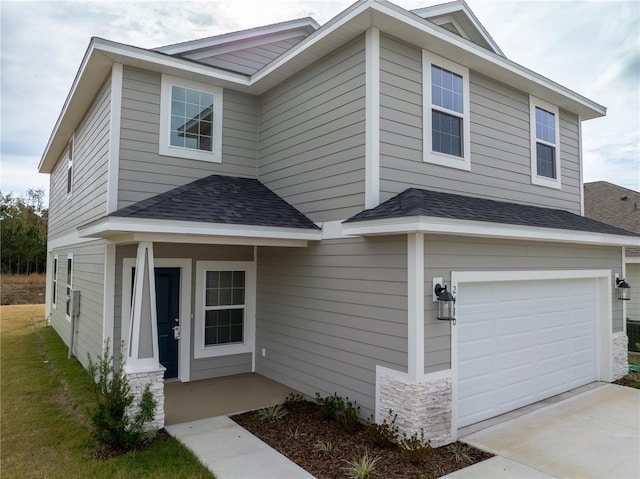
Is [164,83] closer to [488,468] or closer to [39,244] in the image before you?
[488,468]

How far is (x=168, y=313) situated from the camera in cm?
770

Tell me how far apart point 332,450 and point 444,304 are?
2.26m

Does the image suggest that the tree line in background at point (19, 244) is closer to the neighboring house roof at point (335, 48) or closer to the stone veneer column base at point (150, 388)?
the neighboring house roof at point (335, 48)

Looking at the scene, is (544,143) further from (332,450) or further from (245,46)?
(332,450)

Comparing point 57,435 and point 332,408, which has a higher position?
point 332,408

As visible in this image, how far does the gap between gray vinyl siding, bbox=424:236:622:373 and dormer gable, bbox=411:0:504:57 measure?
159 inches

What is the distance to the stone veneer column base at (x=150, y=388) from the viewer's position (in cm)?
527

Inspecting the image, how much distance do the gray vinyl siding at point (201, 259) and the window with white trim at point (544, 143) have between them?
245 inches

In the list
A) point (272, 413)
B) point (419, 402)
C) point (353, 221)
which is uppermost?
point (353, 221)

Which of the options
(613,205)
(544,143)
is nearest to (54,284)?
(544,143)

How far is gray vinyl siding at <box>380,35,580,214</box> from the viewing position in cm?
599

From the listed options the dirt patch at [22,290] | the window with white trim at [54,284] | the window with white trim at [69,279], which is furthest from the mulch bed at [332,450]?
the dirt patch at [22,290]

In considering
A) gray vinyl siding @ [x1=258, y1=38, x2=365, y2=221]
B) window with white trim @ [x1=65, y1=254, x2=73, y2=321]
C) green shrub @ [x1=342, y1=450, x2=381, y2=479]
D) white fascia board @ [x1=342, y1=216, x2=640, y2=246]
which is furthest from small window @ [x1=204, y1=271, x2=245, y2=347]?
window with white trim @ [x1=65, y1=254, x2=73, y2=321]

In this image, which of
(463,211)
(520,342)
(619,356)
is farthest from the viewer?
(619,356)
